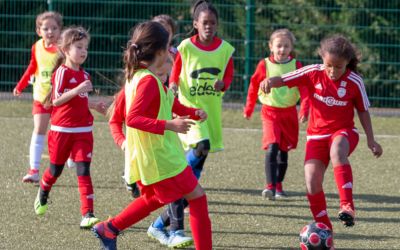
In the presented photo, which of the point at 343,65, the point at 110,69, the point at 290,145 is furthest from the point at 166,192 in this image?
the point at 110,69

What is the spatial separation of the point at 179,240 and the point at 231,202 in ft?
6.31

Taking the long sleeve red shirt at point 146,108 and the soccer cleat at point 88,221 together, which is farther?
the soccer cleat at point 88,221

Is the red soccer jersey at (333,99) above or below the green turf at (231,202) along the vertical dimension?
above

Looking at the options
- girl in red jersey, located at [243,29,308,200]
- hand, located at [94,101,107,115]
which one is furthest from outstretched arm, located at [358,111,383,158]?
girl in red jersey, located at [243,29,308,200]

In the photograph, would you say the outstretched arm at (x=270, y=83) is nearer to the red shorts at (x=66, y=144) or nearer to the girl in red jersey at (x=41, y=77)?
the red shorts at (x=66, y=144)

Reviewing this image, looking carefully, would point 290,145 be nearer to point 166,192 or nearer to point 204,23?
point 204,23

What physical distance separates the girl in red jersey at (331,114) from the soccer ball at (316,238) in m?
0.49

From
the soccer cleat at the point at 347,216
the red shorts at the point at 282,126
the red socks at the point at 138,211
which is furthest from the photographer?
the red shorts at the point at 282,126

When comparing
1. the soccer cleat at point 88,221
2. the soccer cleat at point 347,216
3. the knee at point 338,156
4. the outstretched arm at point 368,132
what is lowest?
the soccer cleat at point 88,221

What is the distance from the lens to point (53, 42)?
33.5ft

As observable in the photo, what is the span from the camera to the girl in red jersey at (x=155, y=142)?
20.1 feet

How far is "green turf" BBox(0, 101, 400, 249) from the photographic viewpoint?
24.1 ft

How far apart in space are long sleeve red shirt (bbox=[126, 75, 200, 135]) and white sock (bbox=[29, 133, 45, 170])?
391cm

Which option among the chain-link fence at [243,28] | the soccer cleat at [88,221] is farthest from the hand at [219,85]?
the chain-link fence at [243,28]
